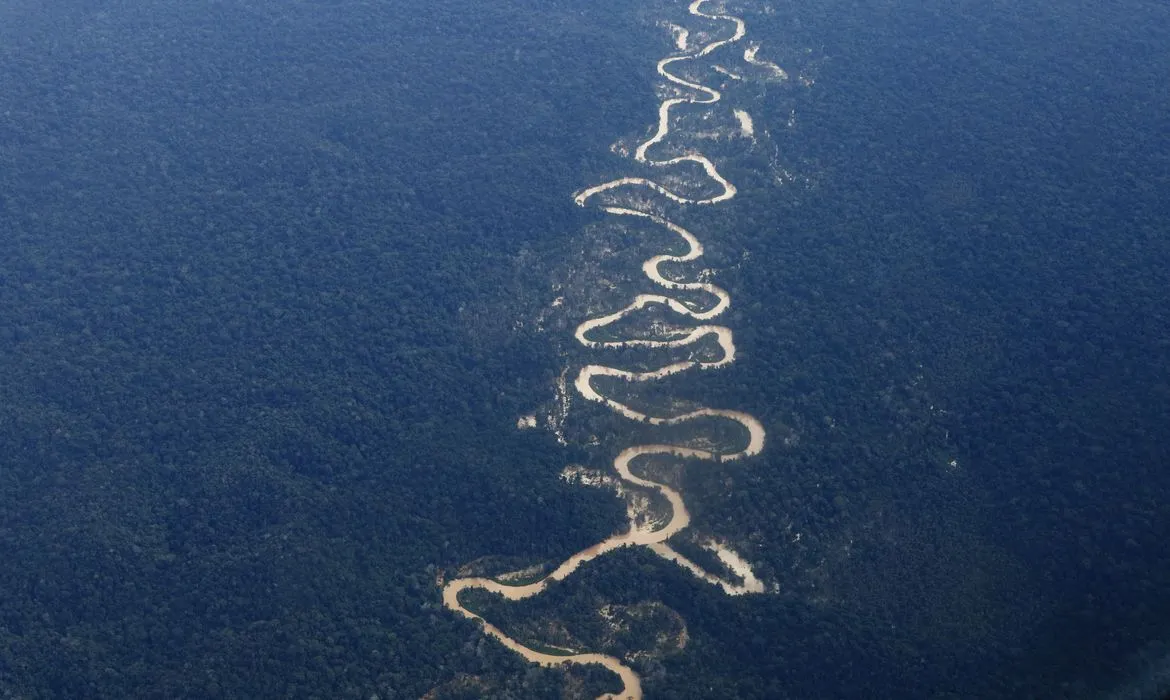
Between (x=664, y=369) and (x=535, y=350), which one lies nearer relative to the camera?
(x=664, y=369)

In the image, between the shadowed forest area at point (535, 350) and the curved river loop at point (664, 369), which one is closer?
the shadowed forest area at point (535, 350)

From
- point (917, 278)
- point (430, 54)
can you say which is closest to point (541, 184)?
point (430, 54)

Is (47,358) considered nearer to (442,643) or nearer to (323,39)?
(442,643)

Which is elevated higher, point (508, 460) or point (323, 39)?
point (323, 39)

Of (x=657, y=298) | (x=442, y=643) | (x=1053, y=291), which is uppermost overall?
(x=1053, y=291)

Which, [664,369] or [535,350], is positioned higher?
[664,369]

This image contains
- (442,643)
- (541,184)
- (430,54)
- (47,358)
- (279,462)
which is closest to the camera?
(442,643)

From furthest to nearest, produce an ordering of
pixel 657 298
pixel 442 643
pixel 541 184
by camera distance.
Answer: pixel 541 184 < pixel 657 298 < pixel 442 643

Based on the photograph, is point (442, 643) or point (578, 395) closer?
point (442, 643)
